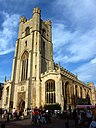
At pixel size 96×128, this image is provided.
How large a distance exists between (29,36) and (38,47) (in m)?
6.41

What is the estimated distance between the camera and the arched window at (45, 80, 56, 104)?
115 ft

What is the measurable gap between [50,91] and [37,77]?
4950 millimetres

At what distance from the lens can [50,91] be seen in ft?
117

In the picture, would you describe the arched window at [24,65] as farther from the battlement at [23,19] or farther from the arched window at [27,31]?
the battlement at [23,19]

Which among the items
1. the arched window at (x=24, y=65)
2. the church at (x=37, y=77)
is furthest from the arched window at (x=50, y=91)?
the arched window at (x=24, y=65)

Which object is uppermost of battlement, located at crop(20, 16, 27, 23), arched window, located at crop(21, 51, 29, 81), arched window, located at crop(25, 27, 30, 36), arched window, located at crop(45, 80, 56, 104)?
battlement, located at crop(20, 16, 27, 23)

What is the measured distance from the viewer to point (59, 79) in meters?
34.8

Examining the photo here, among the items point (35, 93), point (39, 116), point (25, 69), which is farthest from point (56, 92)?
point (39, 116)

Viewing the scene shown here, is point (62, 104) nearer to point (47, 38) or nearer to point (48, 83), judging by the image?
point (48, 83)

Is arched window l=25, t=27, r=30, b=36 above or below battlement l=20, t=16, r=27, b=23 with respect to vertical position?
below

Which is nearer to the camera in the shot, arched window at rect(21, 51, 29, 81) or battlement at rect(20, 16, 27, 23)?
arched window at rect(21, 51, 29, 81)

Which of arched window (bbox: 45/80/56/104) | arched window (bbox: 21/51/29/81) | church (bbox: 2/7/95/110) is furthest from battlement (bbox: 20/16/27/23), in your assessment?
arched window (bbox: 45/80/56/104)

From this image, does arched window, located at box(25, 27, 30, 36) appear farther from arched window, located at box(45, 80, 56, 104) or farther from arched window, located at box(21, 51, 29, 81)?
arched window, located at box(45, 80, 56, 104)

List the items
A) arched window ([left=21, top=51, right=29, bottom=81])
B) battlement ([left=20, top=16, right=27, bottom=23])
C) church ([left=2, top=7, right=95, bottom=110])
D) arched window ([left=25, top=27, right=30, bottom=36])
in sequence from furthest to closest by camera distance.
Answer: battlement ([left=20, top=16, right=27, bottom=23]) < arched window ([left=25, top=27, right=30, bottom=36]) < arched window ([left=21, top=51, right=29, bottom=81]) < church ([left=2, top=7, right=95, bottom=110])
